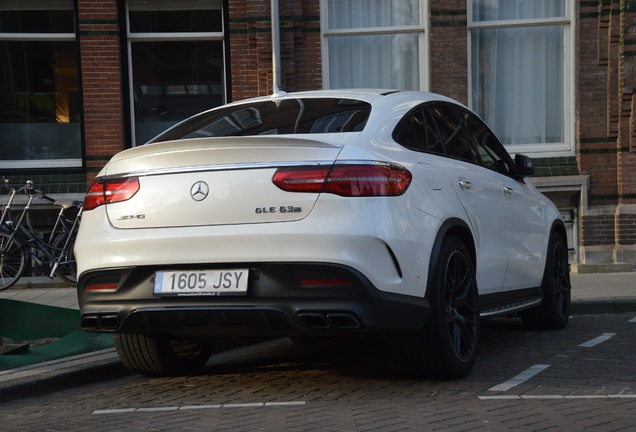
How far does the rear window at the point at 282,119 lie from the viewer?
19.4 ft

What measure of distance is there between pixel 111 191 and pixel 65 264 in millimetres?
6849

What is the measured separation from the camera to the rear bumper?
5.33m

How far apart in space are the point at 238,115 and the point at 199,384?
167cm

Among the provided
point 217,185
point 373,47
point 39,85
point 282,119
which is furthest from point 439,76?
point 217,185

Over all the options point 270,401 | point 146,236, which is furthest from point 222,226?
point 270,401

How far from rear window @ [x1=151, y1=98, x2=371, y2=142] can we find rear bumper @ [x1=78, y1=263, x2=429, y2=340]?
921 mm

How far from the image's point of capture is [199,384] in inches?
254

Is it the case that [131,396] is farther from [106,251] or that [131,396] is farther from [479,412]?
[479,412]

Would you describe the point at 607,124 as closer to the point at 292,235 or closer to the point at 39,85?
the point at 39,85

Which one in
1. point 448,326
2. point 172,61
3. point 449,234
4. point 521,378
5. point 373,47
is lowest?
point 521,378

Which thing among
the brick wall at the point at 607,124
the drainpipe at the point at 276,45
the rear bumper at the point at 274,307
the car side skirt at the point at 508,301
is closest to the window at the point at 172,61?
the drainpipe at the point at 276,45

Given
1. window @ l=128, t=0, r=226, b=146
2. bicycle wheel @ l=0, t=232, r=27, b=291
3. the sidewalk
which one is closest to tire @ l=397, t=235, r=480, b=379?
the sidewalk

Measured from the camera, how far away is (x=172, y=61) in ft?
47.7

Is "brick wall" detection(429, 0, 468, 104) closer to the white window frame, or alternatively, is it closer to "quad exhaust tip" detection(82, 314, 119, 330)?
the white window frame
